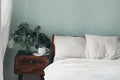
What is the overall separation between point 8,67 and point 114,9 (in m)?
2.01

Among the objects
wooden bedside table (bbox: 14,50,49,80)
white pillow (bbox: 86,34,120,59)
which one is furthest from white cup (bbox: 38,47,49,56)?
white pillow (bbox: 86,34,120,59)

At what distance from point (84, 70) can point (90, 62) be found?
426 millimetres

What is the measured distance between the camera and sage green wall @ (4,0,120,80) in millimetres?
3623

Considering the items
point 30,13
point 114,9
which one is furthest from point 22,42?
point 114,9

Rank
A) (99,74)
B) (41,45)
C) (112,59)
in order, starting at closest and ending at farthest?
1. (99,74)
2. (112,59)
3. (41,45)

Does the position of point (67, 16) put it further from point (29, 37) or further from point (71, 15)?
point (29, 37)

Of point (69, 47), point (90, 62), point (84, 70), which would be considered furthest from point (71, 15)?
point (84, 70)

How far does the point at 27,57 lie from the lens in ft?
11.0

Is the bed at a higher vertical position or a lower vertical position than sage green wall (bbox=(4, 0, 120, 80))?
lower

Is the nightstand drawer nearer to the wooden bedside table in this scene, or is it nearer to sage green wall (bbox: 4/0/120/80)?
the wooden bedside table

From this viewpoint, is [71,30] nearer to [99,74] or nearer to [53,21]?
[53,21]

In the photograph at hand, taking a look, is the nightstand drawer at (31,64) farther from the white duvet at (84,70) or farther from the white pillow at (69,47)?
the white duvet at (84,70)

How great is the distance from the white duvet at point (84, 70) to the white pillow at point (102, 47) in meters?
0.28

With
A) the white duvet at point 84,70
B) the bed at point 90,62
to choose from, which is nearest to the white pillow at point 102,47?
the bed at point 90,62
